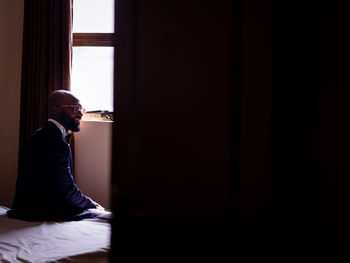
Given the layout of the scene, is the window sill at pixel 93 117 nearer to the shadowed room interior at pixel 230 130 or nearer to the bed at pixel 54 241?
the bed at pixel 54 241

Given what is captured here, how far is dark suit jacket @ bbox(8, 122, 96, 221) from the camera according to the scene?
6.79 ft

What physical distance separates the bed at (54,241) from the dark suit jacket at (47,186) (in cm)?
10

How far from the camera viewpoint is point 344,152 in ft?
2.32

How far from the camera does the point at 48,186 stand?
7.00 feet

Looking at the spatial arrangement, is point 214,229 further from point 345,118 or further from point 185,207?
point 345,118

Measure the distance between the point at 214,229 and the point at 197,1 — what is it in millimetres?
566

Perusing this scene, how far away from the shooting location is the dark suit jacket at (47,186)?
2068mm

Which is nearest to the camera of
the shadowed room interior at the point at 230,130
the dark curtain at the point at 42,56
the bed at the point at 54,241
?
the shadowed room interior at the point at 230,130

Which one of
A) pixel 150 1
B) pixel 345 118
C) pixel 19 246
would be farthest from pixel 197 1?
pixel 19 246

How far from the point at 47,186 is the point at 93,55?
5.00 ft

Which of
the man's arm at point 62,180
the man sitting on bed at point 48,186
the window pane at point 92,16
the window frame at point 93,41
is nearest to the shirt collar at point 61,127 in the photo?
the man sitting on bed at point 48,186

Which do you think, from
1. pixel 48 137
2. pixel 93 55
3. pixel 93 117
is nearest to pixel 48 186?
pixel 48 137

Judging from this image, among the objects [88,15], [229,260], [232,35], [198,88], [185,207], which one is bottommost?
[229,260]

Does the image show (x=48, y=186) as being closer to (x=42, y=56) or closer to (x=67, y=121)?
(x=67, y=121)
